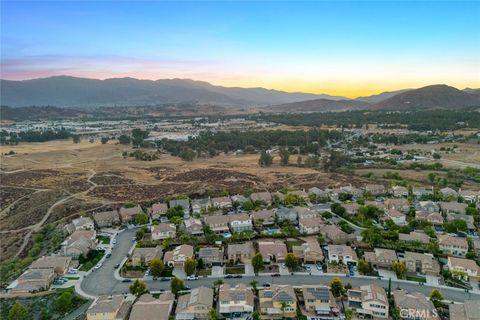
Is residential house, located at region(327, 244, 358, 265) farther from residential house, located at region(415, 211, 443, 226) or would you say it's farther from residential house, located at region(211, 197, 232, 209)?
residential house, located at region(211, 197, 232, 209)

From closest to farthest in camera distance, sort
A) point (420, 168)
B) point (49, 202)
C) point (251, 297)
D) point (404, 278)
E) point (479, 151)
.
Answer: point (251, 297) < point (404, 278) < point (49, 202) < point (420, 168) < point (479, 151)

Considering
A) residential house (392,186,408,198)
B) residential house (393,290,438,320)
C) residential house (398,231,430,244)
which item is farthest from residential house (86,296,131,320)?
residential house (392,186,408,198)

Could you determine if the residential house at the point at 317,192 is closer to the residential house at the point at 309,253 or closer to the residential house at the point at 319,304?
the residential house at the point at 309,253

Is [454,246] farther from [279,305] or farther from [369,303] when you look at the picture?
[279,305]

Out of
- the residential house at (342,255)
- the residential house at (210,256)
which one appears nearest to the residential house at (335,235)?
the residential house at (342,255)

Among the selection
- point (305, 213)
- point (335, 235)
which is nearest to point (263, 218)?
point (305, 213)

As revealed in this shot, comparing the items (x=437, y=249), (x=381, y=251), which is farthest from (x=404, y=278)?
(x=437, y=249)

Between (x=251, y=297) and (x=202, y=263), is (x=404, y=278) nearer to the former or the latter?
(x=251, y=297)
